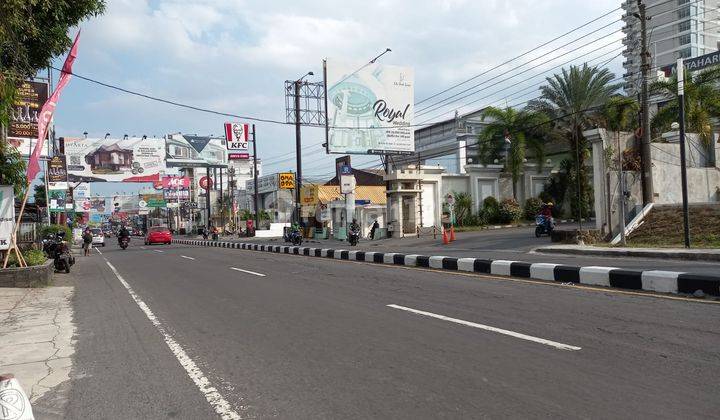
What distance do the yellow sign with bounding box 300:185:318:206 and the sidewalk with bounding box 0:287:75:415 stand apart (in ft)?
106

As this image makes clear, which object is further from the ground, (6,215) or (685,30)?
(685,30)

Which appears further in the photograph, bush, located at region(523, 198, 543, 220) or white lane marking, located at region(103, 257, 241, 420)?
bush, located at region(523, 198, 543, 220)

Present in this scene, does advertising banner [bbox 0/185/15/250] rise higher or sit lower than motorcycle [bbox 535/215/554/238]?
higher

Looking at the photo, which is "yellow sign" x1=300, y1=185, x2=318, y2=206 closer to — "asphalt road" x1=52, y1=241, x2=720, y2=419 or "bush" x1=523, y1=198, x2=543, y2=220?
"bush" x1=523, y1=198, x2=543, y2=220

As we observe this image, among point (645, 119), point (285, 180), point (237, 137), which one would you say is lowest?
point (285, 180)

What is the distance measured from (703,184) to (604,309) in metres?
19.3

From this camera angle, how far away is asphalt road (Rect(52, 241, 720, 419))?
427 cm

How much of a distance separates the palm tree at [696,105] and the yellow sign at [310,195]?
956 inches

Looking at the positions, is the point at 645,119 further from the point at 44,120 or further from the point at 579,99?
the point at 44,120

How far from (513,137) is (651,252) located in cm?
2187

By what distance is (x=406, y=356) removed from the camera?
221 inches

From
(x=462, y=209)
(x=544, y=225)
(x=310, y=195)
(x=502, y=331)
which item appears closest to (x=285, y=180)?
(x=310, y=195)

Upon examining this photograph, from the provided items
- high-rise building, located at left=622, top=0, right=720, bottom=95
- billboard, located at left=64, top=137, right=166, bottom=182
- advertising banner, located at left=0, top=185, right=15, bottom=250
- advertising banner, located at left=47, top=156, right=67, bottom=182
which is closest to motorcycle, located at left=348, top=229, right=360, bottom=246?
advertising banner, located at left=0, top=185, right=15, bottom=250

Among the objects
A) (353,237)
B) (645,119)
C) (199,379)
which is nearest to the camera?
(199,379)
